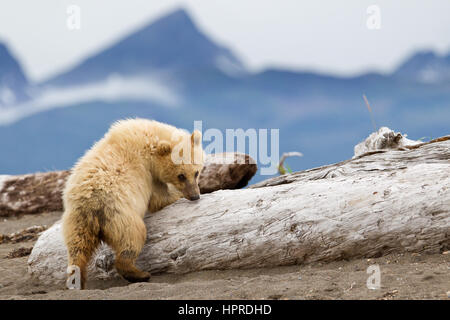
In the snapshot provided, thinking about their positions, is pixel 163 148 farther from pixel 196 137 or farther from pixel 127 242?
pixel 127 242

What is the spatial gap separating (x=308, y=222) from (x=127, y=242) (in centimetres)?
187

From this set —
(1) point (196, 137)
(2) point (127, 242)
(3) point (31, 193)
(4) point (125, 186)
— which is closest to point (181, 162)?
(1) point (196, 137)

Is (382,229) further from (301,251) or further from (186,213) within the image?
(186,213)

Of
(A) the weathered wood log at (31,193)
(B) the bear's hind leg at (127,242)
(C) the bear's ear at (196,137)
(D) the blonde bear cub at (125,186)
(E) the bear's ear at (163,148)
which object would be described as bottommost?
(B) the bear's hind leg at (127,242)

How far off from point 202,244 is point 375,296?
7.03ft

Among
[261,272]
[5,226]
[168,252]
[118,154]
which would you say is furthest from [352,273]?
[5,226]

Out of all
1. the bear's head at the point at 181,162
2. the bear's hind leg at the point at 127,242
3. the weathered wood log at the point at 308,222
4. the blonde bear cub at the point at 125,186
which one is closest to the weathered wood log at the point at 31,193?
the weathered wood log at the point at 308,222

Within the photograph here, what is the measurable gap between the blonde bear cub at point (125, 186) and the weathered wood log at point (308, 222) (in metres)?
0.32

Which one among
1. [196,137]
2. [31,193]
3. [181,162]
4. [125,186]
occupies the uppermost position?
[31,193]

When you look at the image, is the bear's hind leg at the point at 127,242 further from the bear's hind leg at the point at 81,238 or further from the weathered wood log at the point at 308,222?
the weathered wood log at the point at 308,222

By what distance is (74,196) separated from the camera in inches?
196

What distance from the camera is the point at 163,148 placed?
5.51 m

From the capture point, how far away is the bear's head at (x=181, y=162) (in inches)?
217
